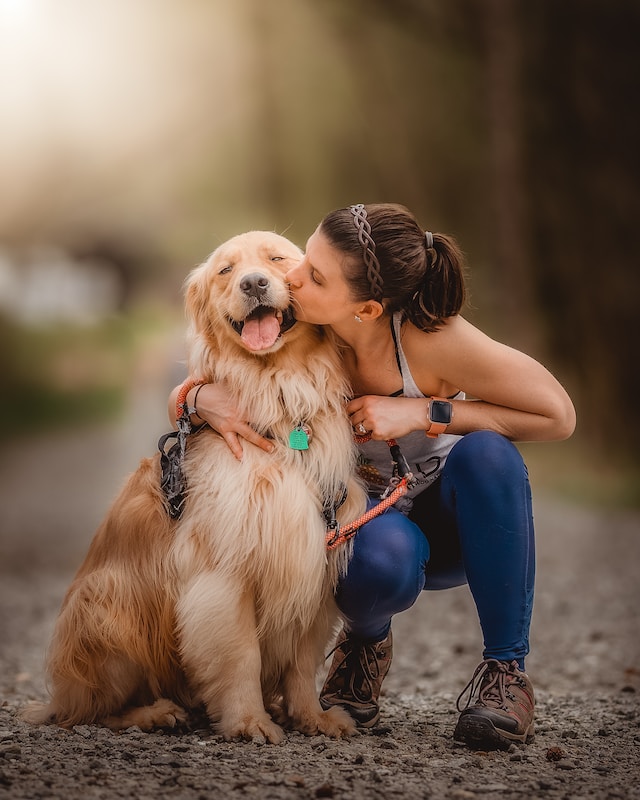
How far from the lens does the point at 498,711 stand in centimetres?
233

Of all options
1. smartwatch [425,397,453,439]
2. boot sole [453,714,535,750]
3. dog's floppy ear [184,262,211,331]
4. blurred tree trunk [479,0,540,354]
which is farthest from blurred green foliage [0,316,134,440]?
boot sole [453,714,535,750]

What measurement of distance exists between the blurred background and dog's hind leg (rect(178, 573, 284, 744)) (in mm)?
6938

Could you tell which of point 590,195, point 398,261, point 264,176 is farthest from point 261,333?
point 264,176

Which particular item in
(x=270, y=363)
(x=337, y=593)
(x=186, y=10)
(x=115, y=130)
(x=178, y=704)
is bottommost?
(x=178, y=704)

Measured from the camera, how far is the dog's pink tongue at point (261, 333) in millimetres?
2430

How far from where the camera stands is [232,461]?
7.92ft

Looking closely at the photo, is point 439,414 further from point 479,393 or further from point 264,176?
point 264,176

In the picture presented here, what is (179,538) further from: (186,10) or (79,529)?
(186,10)

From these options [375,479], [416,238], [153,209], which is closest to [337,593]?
[375,479]

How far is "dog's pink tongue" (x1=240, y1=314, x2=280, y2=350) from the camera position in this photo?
95.7 inches

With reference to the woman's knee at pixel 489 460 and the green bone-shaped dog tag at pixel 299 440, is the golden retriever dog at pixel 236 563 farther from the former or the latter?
the woman's knee at pixel 489 460

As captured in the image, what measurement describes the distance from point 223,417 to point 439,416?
0.56m

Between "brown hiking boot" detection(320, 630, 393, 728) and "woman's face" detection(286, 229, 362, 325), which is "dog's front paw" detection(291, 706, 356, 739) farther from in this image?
"woman's face" detection(286, 229, 362, 325)

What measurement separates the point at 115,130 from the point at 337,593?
8.82 meters
